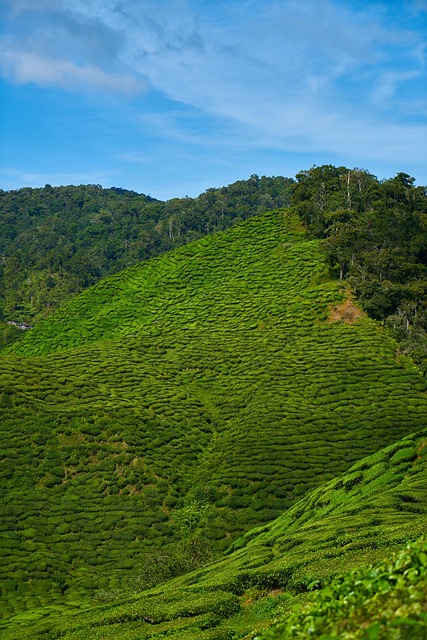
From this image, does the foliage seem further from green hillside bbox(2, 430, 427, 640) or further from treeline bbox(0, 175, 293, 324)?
treeline bbox(0, 175, 293, 324)

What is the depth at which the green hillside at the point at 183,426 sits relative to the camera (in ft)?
148

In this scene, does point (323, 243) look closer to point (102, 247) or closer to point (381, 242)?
point (381, 242)

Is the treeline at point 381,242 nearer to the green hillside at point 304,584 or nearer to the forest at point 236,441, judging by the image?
the forest at point 236,441

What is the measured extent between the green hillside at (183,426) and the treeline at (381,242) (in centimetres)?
265

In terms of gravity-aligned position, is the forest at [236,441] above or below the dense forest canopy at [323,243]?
below

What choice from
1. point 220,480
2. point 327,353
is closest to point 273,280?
point 327,353

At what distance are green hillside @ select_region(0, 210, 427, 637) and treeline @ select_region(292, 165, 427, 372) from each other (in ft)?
8.71

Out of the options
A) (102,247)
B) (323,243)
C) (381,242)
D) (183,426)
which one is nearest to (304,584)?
(183,426)

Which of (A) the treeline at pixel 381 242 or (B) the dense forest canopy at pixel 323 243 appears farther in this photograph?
(B) the dense forest canopy at pixel 323 243

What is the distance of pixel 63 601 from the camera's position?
3809 centimetres

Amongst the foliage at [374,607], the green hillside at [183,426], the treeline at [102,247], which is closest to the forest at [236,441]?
the foliage at [374,607]

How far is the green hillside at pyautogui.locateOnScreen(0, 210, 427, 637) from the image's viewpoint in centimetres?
4509

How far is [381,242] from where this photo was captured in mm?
90375

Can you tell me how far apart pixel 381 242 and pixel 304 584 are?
7492 cm
